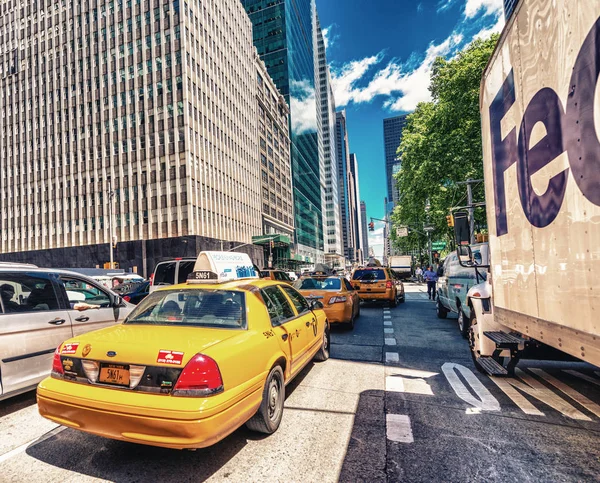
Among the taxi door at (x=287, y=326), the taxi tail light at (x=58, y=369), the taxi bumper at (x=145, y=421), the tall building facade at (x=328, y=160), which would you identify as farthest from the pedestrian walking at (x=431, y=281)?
the tall building facade at (x=328, y=160)

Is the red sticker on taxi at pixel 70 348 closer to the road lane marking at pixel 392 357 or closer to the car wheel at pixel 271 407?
the car wheel at pixel 271 407

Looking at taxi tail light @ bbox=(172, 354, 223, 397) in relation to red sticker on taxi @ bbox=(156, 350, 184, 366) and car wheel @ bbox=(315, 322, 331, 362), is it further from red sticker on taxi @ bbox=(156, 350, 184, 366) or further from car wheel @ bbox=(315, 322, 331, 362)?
car wheel @ bbox=(315, 322, 331, 362)

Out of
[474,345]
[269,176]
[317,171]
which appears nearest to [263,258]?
[269,176]

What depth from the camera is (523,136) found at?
3139mm

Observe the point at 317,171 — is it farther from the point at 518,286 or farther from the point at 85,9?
the point at 518,286

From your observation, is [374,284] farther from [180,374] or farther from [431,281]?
[180,374]

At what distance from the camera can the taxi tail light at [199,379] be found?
2654 mm

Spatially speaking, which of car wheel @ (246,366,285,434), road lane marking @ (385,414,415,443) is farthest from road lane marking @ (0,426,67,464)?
road lane marking @ (385,414,415,443)

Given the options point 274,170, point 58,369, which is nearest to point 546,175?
point 58,369

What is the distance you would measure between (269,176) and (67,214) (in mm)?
36522

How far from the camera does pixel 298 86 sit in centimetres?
9644

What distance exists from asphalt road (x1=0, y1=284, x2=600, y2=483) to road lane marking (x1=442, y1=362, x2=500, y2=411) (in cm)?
1

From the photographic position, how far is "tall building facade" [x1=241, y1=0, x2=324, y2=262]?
85062mm

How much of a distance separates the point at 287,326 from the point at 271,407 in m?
0.95
